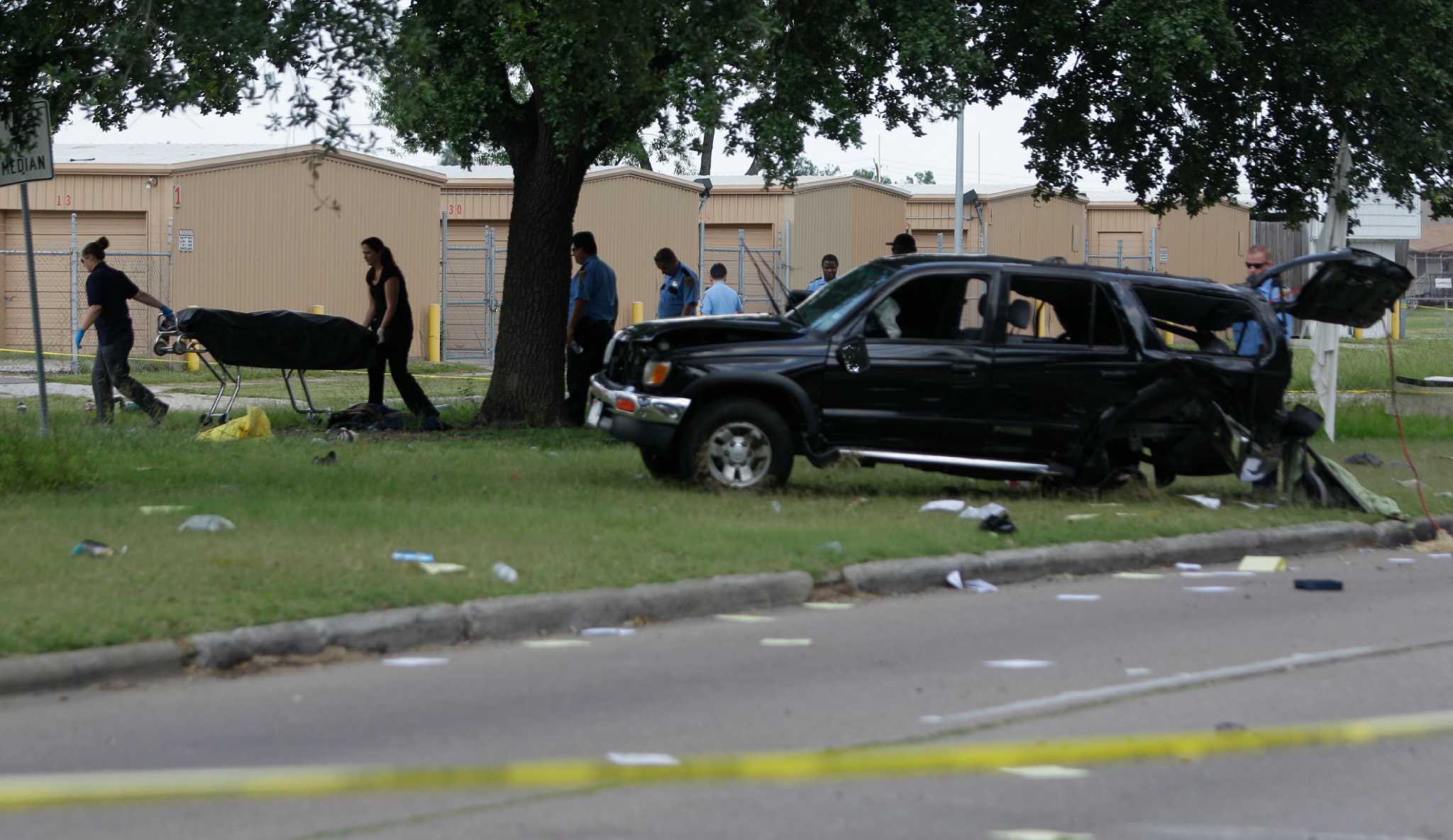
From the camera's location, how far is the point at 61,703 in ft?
20.0

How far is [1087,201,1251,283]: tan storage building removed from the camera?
149 feet

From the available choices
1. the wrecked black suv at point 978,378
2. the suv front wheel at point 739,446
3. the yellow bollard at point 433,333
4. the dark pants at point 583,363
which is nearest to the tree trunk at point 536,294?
the dark pants at point 583,363

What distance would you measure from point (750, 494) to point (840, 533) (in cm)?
185

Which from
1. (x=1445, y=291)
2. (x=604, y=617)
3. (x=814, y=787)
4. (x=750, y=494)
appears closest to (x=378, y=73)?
(x=750, y=494)

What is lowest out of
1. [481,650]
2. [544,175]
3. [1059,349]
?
[481,650]

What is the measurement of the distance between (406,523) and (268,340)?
6.89 m

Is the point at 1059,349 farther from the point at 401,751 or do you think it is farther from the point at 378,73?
the point at 401,751

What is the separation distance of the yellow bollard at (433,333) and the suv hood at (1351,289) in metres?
23.1

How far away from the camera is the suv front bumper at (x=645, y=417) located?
11.5 metres

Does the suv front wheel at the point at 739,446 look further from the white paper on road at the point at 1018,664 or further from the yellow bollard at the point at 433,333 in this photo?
the yellow bollard at the point at 433,333

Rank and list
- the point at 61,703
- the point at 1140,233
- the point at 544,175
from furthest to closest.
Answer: the point at 1140,233
the point at 544,175
the point at 61,703

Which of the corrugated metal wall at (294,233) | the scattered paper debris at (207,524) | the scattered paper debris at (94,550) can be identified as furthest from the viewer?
the corrugated metal wall at (294,233)

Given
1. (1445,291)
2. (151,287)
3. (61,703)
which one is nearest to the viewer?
(61,703)

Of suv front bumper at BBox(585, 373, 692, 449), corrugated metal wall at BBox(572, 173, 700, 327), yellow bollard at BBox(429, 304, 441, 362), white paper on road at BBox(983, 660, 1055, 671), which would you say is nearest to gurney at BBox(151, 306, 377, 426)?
suv front bumper at BBox(585, 373, 692, 449)
